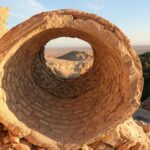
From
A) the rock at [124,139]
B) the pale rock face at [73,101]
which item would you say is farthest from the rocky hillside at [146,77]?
the rock at [124,139]

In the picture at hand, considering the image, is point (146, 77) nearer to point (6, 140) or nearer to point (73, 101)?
point (73, 101)

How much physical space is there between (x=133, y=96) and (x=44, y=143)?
128 centimetres

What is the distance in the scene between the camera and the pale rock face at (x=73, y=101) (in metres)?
4.68

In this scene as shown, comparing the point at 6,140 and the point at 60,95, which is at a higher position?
the point at 60,95

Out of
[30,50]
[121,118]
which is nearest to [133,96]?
[121,118]

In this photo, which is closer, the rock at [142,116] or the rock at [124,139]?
the rock at [124,139]

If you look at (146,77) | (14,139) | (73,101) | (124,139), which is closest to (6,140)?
(14,139)

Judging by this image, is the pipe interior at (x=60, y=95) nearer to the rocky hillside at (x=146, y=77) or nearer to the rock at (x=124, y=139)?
the rock at (x=124, y=139)

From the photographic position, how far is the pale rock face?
4680 millimetres

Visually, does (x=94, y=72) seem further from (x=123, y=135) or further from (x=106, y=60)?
(x=123, y=135)

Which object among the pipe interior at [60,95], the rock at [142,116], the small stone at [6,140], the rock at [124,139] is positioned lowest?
the rock at [142,116]

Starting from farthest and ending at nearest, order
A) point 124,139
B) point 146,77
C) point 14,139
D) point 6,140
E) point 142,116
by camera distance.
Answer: point 146,77
point 142,116
point 124,139
point 6,140
point 14,139

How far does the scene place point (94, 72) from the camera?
24.3 feet

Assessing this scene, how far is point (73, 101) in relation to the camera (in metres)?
6.76
